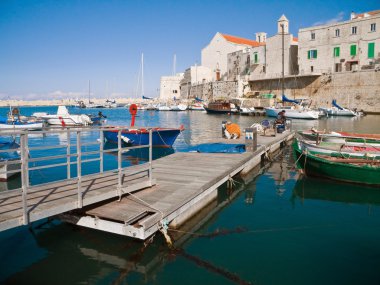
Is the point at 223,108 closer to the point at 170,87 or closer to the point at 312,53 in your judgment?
the point at 312,53

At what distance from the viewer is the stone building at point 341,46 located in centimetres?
4869

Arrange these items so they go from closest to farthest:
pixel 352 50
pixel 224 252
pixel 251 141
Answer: pixel 224 252, pixel 251 141, pixel 352 50

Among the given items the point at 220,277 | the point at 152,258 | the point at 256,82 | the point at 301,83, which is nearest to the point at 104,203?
the point at 152,258

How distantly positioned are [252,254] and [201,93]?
3140 inches

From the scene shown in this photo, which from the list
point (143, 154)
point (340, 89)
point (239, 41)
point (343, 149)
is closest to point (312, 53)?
point (340, 89)

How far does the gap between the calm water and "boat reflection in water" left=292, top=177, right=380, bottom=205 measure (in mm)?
920

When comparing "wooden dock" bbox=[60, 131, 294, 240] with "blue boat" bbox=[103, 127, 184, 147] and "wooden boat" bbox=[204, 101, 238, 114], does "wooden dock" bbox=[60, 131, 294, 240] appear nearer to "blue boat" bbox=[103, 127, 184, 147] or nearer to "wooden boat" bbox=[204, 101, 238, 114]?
"blue boat" bbox=[103, 127, 184, 147]

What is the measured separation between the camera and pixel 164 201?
7.55 m

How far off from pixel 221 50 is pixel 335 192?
250 ft

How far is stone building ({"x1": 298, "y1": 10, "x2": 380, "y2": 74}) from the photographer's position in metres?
48.7

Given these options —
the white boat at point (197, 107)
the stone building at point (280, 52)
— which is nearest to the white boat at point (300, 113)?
the stone building at point (280, 52)

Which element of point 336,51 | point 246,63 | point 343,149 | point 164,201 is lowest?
point 164,201

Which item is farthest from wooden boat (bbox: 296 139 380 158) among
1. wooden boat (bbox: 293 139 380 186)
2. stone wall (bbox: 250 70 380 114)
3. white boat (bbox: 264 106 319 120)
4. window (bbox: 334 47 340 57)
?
window (bbox: 334 47 340 57)

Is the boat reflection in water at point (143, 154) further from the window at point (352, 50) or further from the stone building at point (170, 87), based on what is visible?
the stone building at point (170, 87)
